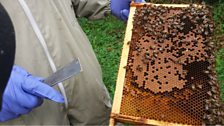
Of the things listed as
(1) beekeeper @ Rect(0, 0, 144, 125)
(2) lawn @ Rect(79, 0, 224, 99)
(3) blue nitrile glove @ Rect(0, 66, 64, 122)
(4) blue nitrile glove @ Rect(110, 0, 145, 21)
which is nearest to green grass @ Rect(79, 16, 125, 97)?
(2) lawn @ Rect(79, 0, 224, 99)

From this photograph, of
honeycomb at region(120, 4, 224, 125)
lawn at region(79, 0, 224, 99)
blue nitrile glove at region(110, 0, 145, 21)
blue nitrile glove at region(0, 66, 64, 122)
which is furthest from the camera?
lawn at region(79, 0, 224, 99)

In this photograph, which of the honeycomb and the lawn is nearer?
the honeycomb

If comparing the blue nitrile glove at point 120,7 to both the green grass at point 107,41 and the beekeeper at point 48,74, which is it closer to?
the beekeeper at point 48,74

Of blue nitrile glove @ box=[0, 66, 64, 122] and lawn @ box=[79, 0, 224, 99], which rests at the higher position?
blue nitrile glove @ box=[0, 66, 64, 122]

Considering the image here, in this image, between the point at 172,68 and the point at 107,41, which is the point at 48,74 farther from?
the point at 107,41

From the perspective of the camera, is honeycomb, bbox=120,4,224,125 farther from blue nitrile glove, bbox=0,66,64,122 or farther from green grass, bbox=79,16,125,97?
green grass, bbox=79,16,125,97

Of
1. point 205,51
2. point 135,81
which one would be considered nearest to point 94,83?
point 135,81

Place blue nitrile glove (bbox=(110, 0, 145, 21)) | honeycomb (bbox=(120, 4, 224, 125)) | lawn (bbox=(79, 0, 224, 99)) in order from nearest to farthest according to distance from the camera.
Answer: honeycomb (bbox=(120, 4, 224, 125)), blue nitrile glove (bbox=(110, 0, 145, 21)), lawn (bbox=(79, 0, 224, 99))

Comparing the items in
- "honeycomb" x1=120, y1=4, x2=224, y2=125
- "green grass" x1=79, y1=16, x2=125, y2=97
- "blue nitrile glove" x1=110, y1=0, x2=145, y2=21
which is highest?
"blue nitrile glove" x1=110, y1=0, x2=145, y2=21
